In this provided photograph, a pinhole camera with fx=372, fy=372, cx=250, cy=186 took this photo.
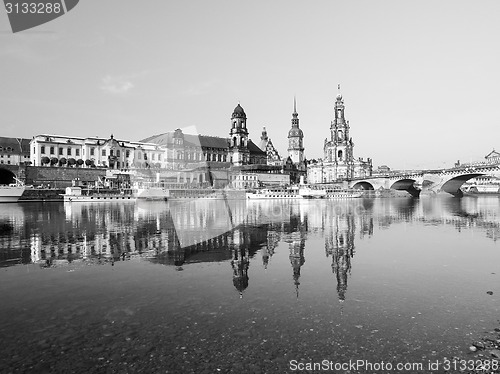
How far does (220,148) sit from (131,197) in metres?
63.0

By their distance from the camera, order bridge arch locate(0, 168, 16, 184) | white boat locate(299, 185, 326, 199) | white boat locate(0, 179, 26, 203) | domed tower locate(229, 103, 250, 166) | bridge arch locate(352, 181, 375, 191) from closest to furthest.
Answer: white boat locate(0, 179, 26, 203)
bridge arch locate(0, 168, 16, 184)
white boat locate(299, 185, 326, 199)
domed tower locate(229, 103, 250, 166)
bridge arch locate(352, 181, 375, 191)

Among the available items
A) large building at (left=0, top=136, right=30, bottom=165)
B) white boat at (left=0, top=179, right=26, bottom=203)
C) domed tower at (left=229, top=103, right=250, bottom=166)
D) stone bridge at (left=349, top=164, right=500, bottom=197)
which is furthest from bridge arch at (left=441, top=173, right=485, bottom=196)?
large building at (left=0, top=136, right=30, bottom=165)

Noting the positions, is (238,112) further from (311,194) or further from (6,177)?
(6,177)

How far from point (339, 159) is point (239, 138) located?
42.9m

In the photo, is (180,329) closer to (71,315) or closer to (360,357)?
(71,315)

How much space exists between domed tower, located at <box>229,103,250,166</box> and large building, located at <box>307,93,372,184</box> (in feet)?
114

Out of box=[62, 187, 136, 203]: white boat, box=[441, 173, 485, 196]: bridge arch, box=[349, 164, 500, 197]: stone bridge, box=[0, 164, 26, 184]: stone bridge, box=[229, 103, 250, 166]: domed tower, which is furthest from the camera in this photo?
box=[229, 103, 250, 166]: domed tower

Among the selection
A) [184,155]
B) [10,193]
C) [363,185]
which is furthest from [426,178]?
[10,193]

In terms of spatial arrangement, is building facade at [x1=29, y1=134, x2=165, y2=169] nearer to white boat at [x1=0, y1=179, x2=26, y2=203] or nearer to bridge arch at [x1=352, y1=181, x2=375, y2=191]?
white boat at [x1=0, y1=179, x2=26, y2=203]

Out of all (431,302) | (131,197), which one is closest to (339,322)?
→ (431,302)

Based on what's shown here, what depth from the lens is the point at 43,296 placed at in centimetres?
999

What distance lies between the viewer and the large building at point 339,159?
14600 centimetres

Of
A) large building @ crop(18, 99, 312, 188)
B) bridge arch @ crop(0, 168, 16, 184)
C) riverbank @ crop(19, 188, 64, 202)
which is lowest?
riverbank @ crop(19, 188, 64, 202)

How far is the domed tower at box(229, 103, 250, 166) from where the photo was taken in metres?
131
